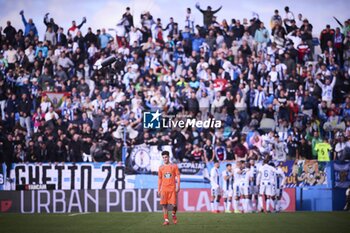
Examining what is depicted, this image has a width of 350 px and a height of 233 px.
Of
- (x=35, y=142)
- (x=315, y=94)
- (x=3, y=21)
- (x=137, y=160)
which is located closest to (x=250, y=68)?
(x=315, y=94)

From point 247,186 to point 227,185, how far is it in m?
0.71

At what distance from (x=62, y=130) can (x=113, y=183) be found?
314 cm

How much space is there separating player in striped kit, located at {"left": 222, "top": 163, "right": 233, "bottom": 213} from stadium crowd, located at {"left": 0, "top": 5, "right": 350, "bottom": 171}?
29.2 inches

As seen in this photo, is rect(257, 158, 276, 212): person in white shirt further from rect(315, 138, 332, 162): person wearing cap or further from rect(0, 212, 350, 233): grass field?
rect(0, 212, 350, 233): grass field

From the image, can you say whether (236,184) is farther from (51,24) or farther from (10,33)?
(10,33)

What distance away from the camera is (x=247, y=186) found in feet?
82.0

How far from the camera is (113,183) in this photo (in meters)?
25.2

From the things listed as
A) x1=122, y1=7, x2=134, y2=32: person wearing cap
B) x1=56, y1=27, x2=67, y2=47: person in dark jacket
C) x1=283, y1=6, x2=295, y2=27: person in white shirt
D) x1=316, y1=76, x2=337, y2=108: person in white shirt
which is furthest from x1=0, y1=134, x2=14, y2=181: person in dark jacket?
x1=283, y1=6, x2=295, y2=27: person in white shirt

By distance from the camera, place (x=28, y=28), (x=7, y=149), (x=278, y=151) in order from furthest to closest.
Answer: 1. (x=28, y=28)
2. (x=7, y=149)
3. (x=278, y=151)

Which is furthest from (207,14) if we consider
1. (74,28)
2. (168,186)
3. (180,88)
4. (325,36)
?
(168,186)

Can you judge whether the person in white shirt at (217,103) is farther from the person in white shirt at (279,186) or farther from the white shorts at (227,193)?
the person in white shirt at (279,186)

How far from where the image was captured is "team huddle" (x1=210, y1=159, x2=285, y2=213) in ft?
80.8

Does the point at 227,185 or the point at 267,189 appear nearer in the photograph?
the point at 267,189

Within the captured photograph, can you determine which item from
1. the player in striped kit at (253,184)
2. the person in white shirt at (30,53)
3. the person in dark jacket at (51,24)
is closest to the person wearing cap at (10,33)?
the person in white shirt at (30,53)
